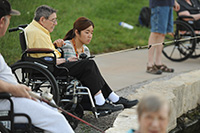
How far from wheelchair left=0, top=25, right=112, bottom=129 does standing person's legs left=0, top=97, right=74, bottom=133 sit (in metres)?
0.82

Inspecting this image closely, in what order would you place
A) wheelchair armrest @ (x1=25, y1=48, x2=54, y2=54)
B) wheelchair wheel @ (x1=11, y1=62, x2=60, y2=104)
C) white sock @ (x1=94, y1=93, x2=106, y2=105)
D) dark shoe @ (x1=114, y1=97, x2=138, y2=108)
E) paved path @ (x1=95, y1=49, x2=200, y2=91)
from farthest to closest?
paved path @ (x1=95, y1=49, x2=200, y2=91) → dark shoe @ (x1=114, y1=97, x2=138, y2=108) → white sock @ (x1=94, y1=93, x2=106, y2=105) → wheelchair armrest @ (x1=25, y1=48, x2=54, y2=54) → wheelchair wheel @ (x1=11, y1=62, x2=60, y2=104)

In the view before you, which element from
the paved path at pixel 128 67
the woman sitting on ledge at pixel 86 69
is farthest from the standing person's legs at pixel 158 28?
the woman sitting on ledge at pixel 86 69

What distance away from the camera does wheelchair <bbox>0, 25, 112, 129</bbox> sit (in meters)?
3.39

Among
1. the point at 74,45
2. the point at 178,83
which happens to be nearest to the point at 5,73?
the point at 74,45

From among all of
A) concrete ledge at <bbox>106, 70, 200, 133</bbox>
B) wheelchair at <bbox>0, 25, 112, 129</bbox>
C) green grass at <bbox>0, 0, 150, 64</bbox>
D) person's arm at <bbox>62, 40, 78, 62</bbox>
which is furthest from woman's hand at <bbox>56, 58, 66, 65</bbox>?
green grass at <bbox>0, 0, 150, 64</bbox>

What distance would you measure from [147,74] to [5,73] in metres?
3.73

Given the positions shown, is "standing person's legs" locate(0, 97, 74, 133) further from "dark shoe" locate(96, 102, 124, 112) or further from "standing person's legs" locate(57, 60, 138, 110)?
"dark shoe" locate(96, 102, 124, 112)

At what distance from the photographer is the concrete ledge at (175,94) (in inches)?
142

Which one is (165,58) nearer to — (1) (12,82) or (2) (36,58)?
(2) (36,58)

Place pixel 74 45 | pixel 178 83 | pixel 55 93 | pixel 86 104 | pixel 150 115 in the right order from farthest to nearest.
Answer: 1. pixel 178 83
2. pixel 74 45
3. pixel 86 104
4. pixel 55 93
5. pixel 150 115

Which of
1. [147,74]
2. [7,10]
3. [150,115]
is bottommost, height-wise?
[147,74]

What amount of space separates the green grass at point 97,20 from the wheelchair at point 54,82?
229cm

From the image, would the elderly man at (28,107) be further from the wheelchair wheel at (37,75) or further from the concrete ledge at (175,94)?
the concrete ledge at (175,94)

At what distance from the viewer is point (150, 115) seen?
1702mm
